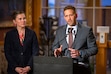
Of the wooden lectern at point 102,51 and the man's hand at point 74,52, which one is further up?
the man's hand at point 74,52

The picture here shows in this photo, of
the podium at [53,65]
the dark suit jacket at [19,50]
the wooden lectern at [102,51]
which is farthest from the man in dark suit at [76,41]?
the wooden lectern at [102,51]

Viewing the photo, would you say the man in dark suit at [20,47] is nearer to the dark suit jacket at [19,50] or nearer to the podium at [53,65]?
the dark suit jacket at [19,50]

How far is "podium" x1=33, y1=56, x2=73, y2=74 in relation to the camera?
5.44 feet

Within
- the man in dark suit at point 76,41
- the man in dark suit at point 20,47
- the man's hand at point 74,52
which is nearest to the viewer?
the man's hand at point 74,52

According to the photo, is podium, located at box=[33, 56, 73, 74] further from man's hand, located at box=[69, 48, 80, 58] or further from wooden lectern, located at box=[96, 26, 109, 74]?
wooden lectern, located at box=[96, 26, 109, 74]

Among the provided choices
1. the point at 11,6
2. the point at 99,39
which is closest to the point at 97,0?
the point at 99,39

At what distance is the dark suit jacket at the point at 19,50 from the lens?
2461 mm

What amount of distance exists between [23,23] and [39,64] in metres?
0.83

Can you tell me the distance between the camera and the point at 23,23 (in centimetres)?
245

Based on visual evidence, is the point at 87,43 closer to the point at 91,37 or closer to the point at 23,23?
the point at 91,37

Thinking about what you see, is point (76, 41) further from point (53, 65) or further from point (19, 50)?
point (19, 50)

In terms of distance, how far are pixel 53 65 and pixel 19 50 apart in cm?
85

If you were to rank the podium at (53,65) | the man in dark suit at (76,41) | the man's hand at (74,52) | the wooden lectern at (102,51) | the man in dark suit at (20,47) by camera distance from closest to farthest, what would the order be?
the podium at (53,65), the man's hand at (74,52), the man in dark suit at (76,41), the man in dark suit at (20,47), the wooden lectern at (102,51)

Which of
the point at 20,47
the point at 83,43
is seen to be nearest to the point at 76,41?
the point at 83,43
